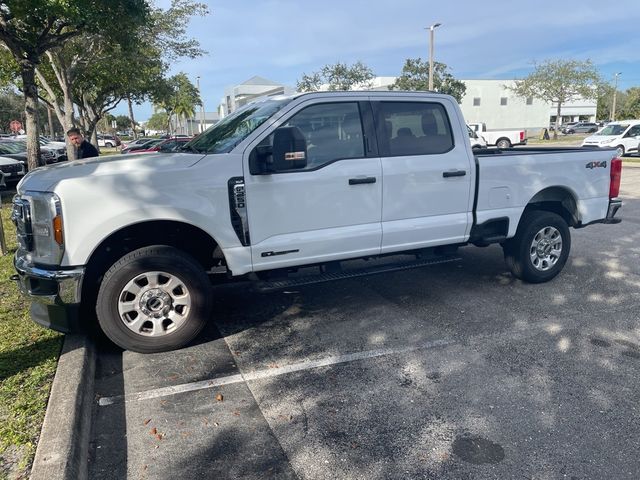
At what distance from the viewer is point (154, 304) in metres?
4.22

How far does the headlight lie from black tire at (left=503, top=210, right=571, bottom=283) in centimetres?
454

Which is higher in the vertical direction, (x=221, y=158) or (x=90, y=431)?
(x=221, y=158)

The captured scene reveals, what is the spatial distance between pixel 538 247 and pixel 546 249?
126 millimetres

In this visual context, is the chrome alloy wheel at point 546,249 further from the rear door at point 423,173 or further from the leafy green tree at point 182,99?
the leafy green tree at point 182,99

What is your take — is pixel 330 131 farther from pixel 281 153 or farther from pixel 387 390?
pixel 387 390

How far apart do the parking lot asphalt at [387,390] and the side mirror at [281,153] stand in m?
1.53

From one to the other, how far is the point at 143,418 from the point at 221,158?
2.04 meters

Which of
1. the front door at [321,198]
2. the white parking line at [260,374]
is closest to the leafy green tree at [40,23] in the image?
the front door at [321,198]

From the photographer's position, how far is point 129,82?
2548cm

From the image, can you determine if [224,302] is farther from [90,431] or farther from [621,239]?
[621,239]

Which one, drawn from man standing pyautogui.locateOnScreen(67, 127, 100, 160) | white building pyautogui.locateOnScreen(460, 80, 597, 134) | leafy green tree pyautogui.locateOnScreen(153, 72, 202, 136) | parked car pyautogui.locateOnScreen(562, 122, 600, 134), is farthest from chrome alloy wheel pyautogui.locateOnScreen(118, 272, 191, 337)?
parked car pyautogui.locateOnScreen(562, 122, 600, 134)

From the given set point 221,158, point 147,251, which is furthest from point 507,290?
point 147,251

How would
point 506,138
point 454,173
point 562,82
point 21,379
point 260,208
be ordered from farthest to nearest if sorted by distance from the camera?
point 562,82 → point 506,138 → point 454,173 → point 260,208 → point 21,379

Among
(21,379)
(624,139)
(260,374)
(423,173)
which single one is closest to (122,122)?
(624,139)
